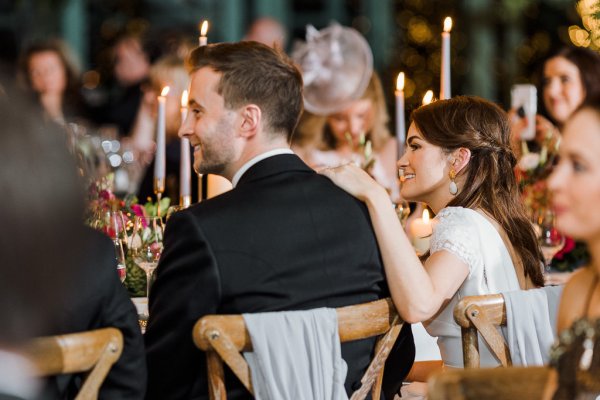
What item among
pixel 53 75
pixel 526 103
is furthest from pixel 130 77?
pixel 526 103

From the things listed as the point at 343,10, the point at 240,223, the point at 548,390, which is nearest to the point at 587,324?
the point at 548,390

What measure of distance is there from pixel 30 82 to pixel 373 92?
2.13m

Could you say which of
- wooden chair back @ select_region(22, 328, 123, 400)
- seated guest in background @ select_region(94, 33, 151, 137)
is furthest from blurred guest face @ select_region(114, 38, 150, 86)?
wooden chair back @ select_region(22, 328, 123, 400)

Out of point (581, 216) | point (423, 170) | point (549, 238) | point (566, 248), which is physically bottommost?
point (566, 248)

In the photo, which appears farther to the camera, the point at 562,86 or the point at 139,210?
the point at 562,86

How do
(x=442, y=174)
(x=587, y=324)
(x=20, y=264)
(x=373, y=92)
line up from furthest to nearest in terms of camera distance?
(x=373, y=92)
(x=442, y=174)
(x=587, y=324)
(x=20, y=264)

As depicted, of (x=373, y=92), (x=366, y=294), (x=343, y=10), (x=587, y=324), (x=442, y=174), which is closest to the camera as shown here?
(x=587, y=324)

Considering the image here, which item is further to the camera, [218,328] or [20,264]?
[218,328]

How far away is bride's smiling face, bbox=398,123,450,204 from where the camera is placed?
2.69 meters

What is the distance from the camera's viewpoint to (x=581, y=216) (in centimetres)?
151

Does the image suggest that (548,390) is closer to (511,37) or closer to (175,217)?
(175,217)

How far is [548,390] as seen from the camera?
145 centimetres

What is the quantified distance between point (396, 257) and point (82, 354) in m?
0.85

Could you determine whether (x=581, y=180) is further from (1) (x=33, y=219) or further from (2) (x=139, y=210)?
(2) (x=139, y=210)
